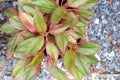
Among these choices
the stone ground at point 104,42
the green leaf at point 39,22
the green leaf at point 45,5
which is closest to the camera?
the green leaf at point 39,22

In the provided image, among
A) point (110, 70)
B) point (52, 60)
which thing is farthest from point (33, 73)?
point (110, 70)

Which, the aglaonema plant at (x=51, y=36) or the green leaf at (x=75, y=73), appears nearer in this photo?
the aglaonema plant at (x=51, y=36)

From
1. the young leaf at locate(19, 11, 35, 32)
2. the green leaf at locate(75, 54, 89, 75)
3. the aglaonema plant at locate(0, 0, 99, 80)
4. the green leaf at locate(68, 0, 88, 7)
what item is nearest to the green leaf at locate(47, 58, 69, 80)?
the aglaonema plant at locate(0, 0, 99, 80)

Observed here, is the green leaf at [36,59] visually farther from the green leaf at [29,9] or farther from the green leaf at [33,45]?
the green leaf at [29,9]

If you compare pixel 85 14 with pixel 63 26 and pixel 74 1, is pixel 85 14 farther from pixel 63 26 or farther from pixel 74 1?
pixel 63 26

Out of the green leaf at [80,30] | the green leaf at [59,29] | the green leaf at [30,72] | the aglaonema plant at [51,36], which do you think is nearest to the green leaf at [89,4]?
the aglaonema plant at [51,36]

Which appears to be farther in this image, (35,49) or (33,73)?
(33,73)
